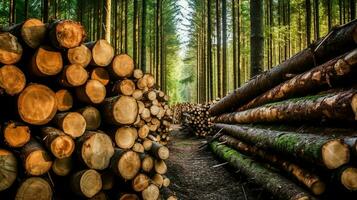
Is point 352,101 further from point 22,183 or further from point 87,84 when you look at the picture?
point 22,183

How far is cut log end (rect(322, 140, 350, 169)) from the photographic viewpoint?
8.68 ft

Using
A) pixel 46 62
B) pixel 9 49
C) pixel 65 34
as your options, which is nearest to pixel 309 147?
pixel 65 34

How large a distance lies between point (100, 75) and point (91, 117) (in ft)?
1.87

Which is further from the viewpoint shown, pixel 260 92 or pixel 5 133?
pixel 260 92

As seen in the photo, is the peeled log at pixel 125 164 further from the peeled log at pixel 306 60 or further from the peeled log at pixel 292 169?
the peeled log at pixel 306 60

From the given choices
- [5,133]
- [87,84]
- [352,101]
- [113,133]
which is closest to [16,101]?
[5,133]

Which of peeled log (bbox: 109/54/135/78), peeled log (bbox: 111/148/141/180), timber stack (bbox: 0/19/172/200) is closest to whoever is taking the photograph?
timber stack (bbox: 0/19/172/200)

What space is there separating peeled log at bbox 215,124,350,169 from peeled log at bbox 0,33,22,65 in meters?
3.12

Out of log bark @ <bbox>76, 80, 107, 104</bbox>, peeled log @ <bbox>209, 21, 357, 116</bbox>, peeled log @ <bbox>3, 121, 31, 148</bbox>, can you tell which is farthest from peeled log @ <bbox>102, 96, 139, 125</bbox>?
peeled log @ <bbox>209, 21, 357, 116</bbox>

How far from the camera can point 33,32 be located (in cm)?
296

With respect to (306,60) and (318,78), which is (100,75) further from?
(306,60)

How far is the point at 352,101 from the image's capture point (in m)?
2.73

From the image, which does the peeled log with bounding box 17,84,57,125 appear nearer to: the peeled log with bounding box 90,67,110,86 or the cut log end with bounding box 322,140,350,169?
the peeled log with bounding box 90,67,110,86

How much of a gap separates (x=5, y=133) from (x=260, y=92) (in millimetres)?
4970
